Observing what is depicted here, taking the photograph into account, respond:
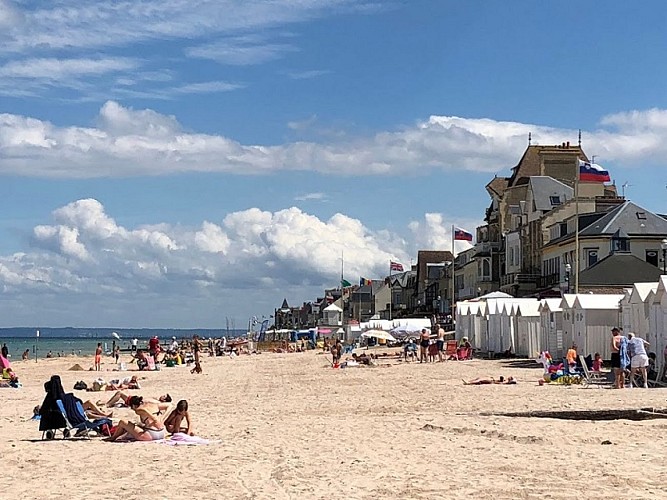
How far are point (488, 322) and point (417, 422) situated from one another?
28066 millimetres

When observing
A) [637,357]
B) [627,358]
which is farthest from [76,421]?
[637,357]

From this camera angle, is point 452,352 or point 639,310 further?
point 452,352

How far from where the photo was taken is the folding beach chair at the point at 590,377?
25630mm

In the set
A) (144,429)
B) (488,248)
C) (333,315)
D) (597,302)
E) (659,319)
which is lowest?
(144,429)

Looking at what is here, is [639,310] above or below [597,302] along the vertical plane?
below

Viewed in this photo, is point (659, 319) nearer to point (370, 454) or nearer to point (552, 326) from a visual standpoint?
point (552, 326)

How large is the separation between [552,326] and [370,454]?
22.9 meters

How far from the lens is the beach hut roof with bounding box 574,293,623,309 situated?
102 ft

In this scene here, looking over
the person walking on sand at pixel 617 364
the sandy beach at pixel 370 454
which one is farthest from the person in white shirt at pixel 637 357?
the sandy beach at pixel 370 454

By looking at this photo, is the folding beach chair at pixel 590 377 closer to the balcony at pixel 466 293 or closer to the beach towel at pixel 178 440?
the beach towel at pixel 178 440

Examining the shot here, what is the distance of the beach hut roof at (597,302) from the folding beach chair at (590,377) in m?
4.10

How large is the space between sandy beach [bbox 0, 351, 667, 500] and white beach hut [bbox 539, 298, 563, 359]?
11.1 meters

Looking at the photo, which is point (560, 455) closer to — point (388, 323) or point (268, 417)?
point (268, 417)

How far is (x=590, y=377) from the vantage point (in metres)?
26.6
